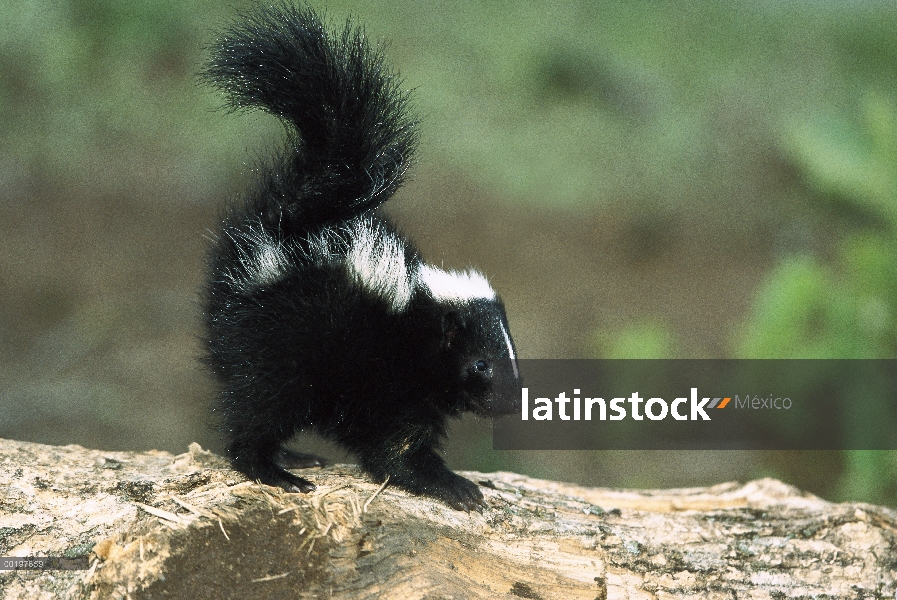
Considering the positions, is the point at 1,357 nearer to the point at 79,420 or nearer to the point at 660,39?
the point at 79,420

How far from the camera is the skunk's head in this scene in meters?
4.76

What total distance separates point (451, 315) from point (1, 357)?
6.16 metres

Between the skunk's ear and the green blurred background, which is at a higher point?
the green blurred background

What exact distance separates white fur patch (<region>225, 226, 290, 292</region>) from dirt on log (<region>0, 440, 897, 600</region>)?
3.35 ft

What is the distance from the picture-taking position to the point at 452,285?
189 inches

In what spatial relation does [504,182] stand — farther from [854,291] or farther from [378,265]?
[378,265]

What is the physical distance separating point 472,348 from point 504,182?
5.30 m

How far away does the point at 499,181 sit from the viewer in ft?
32.2

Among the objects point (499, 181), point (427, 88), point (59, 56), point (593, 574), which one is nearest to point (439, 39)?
point (427, 88)

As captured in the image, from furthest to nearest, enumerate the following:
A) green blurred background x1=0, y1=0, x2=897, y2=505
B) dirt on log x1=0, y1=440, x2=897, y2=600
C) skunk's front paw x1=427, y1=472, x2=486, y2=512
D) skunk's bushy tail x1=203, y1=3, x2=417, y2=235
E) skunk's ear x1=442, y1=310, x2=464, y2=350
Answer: green blurred background x1=0, y1=0, x2=897, y2=505 → skunk's ear x1=442, y1=310, x2=464, y2=350 → skunk's front paw x1=427, y1=472, x2=486, y2=512 → skunk's bushy tail x1=203, y1=3, x2=417, y2=235 → dirt on log x1=0, y1=440, x2=897, y2=600
